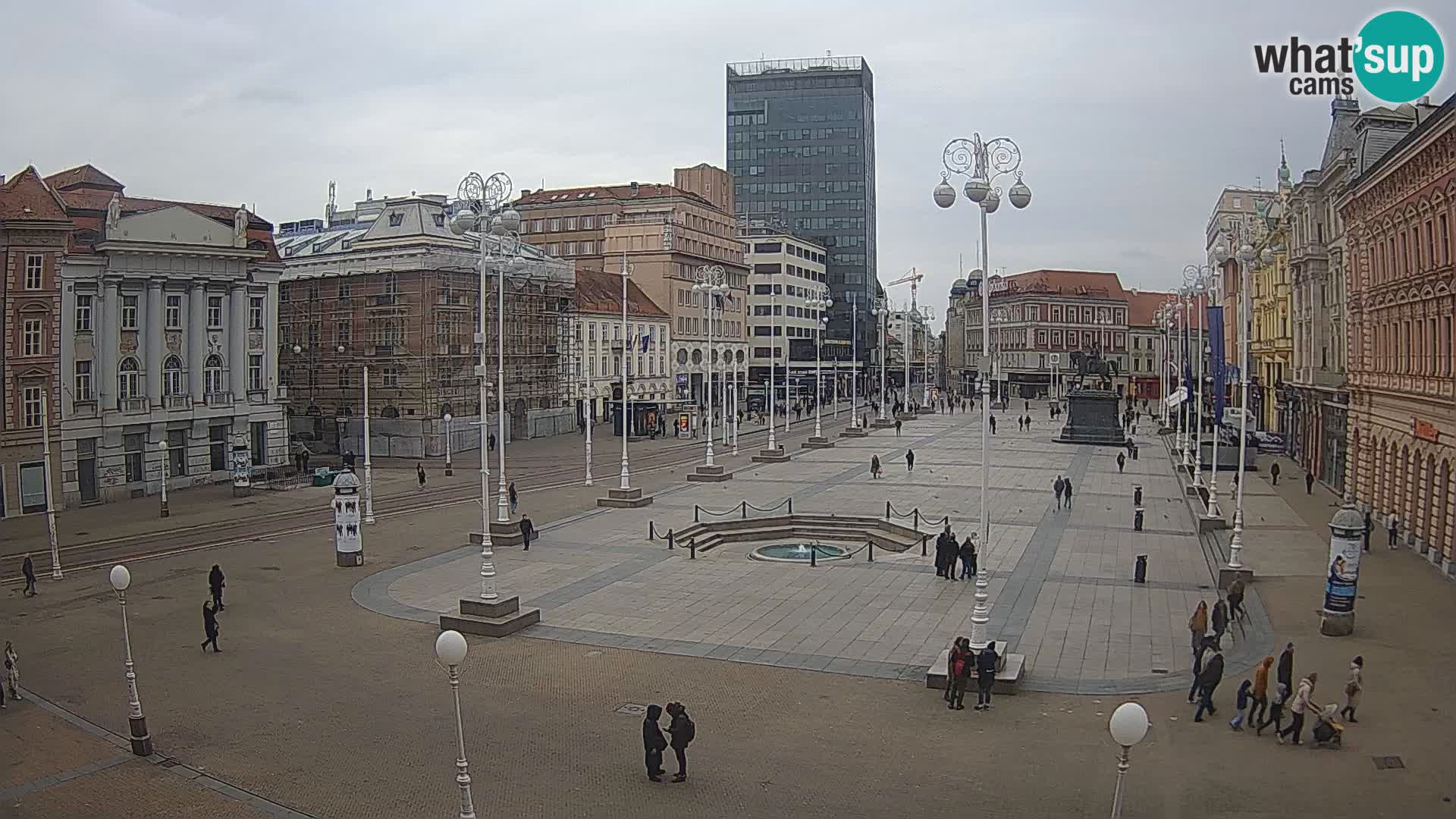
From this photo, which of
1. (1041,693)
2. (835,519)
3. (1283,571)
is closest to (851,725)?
(1041,693)

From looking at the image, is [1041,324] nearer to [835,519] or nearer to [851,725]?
[835,519]

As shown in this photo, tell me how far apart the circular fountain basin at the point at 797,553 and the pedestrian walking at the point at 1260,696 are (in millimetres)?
17340

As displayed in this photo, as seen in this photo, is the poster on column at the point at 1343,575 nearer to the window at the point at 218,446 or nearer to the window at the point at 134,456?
the window at the point at 134,456

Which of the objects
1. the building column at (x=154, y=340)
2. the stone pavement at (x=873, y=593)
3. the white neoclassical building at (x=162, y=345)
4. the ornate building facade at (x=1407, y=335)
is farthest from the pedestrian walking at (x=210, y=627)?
the building column at (x=154, y=340)

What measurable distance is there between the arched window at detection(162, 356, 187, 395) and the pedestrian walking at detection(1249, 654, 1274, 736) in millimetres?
51713

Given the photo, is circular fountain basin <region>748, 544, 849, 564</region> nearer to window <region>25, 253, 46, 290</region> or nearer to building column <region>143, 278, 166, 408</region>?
window <region>25, 253, 46, 290</region>

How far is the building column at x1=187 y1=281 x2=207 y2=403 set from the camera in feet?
187

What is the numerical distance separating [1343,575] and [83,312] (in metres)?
50.8

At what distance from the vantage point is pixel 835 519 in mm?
41656

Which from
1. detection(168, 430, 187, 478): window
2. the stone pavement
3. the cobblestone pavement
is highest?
detection(168, 430, 187, 478): window

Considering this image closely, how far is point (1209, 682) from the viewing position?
19266 millimetres

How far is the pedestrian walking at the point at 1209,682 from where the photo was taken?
1917 centimetres

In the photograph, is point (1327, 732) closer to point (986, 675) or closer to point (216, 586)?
point (986, 675)

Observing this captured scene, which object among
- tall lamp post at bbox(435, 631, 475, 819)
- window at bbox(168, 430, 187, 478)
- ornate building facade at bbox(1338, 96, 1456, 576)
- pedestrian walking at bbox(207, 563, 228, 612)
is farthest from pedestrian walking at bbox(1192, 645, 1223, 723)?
window at bbox(168, 430, 187, 478)
